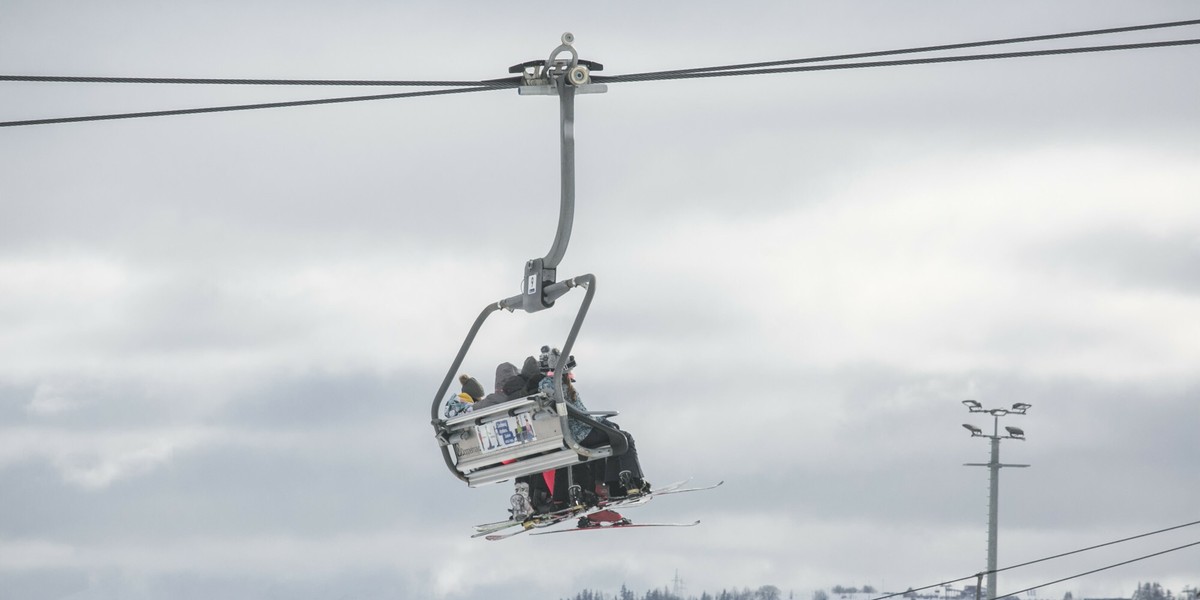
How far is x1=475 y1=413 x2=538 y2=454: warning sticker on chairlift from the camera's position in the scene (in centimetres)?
2709

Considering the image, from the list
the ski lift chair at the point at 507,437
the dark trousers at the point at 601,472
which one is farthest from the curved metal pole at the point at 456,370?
the dark trousers at the point at 601,472

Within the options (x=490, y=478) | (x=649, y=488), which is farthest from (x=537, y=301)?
(x=649, y=488)

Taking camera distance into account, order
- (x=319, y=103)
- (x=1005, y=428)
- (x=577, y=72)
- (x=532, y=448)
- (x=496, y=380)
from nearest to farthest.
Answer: (x=577, y=72) → (x=319, y=103) → (x=532, y=448) → (x=496, y=380) → (x=1005, y=428)

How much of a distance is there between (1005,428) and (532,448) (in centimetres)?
4083

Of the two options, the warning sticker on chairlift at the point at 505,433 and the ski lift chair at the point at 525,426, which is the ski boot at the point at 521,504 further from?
the warning sticker on chairlift at the point at 505,433

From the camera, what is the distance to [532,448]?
2709 centimetres

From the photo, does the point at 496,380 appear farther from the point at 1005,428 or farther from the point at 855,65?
the point at 1005,428

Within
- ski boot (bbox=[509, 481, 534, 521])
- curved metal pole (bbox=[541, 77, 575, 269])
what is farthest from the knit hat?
curved metal pole (bbox=[541, 77, 575, 269])

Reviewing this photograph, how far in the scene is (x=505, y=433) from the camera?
→ 89.5 feet

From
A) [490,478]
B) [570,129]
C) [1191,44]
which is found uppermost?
[1191,44]

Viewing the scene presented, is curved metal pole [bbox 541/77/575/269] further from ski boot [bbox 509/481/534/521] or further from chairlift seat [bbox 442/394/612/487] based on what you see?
ski boot [bbox 509/481/534/521]

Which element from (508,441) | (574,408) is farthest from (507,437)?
(574,408)

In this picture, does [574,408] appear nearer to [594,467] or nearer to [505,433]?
[505,433]

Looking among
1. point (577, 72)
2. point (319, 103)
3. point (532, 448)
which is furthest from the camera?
point (532, 448)
